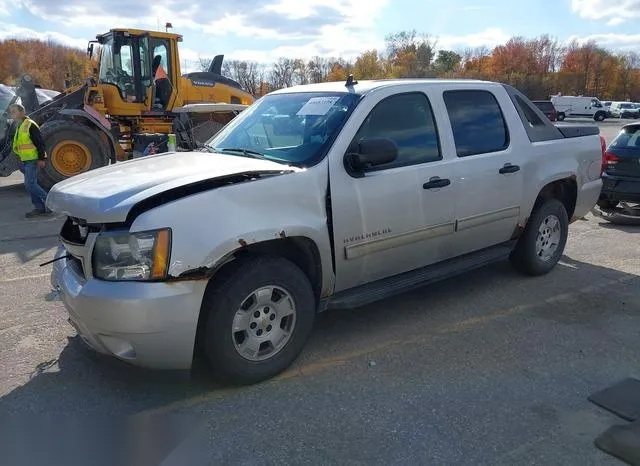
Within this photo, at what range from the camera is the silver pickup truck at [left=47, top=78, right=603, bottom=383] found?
306 centimetres

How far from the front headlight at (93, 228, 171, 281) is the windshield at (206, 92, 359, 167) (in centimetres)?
117

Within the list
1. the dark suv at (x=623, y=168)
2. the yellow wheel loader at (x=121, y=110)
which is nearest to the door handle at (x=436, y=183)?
the dark suv at (x=623, y=168)

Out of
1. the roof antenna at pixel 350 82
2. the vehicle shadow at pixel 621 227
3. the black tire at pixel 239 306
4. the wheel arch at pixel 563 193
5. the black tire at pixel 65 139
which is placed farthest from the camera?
the black tire at pixel 65 139

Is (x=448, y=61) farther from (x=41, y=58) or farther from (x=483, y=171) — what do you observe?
(x=483, y=171)

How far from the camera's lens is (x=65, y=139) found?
11.1 m

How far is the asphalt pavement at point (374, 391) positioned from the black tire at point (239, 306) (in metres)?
0.14

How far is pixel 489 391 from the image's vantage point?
Result: 346 centimetres

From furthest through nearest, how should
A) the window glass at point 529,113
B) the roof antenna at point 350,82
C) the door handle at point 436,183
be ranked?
1. the window glass at point 529,113
2. the roof antenna at point 350,82
3. the door handle at point 436,183

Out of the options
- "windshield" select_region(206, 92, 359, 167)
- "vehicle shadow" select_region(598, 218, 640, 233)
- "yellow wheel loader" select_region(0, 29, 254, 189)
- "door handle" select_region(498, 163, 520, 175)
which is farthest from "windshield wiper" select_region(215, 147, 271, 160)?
"yellow wheel loader" select_region(0, 29, 254, 189)

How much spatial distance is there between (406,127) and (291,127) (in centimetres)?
91

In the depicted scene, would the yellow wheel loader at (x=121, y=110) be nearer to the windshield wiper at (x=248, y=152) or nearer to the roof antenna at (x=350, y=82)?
the windshield wiper at (x=248, y=152)

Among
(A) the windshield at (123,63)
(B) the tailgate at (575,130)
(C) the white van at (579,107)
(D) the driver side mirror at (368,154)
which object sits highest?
(A) the windshield at (123,63)

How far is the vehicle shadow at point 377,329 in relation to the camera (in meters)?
3.37

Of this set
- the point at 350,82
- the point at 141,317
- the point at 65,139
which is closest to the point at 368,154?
the point at 350,82
